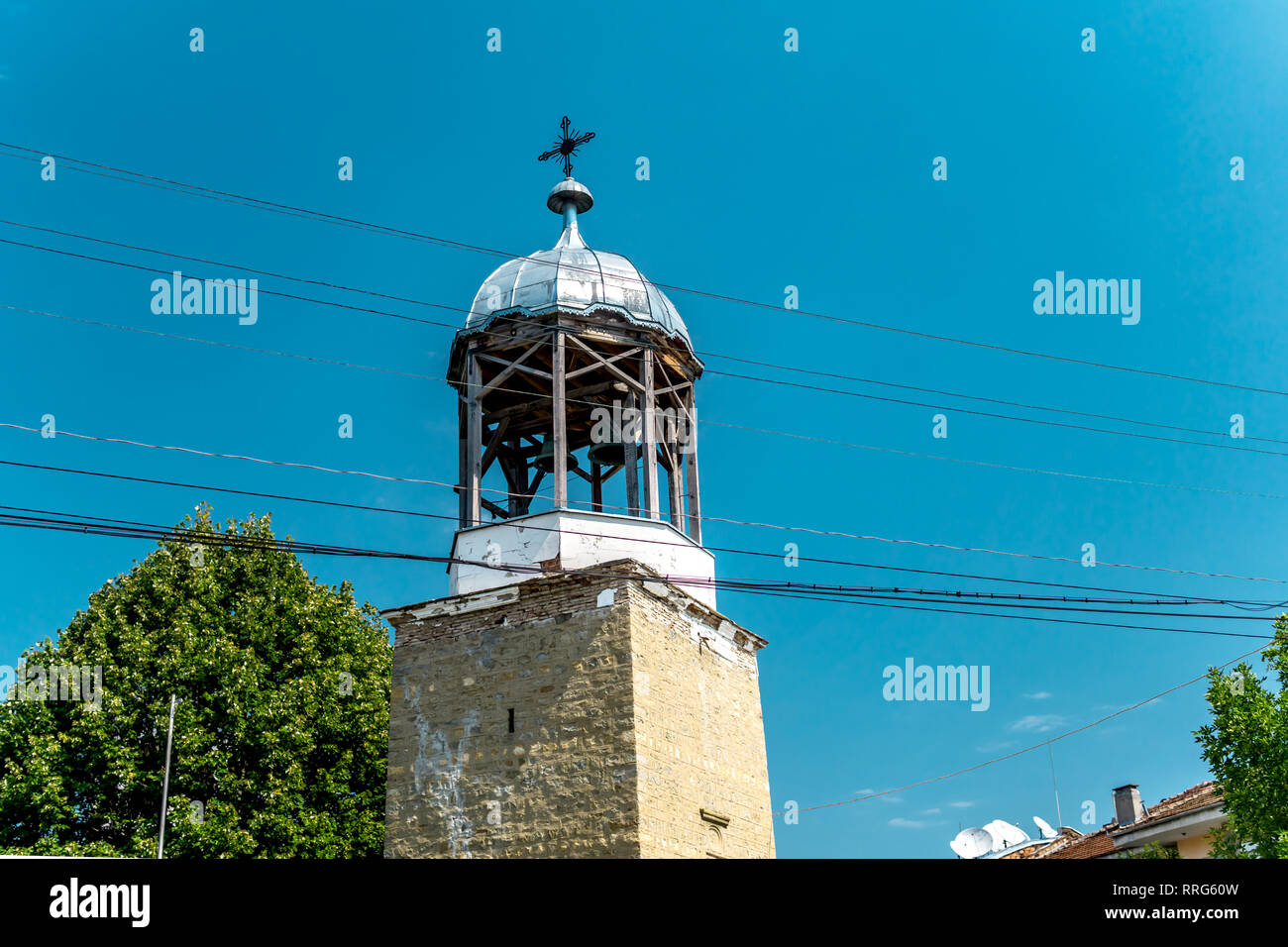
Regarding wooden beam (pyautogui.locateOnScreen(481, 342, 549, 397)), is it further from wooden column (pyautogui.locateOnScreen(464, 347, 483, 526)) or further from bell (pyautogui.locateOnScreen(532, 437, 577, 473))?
bell (pyautogui.locateOnScreen(532, 437, 577, 473))

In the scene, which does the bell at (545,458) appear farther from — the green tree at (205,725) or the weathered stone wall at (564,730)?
the green tree at (205,725)

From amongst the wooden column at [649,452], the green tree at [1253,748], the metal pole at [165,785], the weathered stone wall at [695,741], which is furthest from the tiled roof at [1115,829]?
the metal pole at [165,785]

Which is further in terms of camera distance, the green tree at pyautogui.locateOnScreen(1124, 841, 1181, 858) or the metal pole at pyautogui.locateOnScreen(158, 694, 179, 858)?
the green tree at pyautogui.locateOnScreen(1124, 841, 1181, 858)

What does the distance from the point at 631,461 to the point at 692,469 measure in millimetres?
919

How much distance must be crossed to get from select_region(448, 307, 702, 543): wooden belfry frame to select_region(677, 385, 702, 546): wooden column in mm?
15

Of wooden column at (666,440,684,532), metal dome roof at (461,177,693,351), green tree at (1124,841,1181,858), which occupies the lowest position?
green tree at (1124,841,1181,858)

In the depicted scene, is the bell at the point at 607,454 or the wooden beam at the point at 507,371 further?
the bell at the point at 607,454

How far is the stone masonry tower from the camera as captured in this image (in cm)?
1384

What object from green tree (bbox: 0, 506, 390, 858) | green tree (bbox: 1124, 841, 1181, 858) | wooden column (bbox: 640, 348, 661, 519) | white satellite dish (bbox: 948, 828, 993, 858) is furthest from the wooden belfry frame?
white satellite dish (bbox: 948, 828, 993, 858)

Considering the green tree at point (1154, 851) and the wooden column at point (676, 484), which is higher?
the wooden column at point (676, 484)

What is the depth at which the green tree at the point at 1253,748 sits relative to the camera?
602 inches

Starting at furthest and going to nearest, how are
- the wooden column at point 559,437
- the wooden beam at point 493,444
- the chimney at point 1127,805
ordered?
1. the chimney at point 1127,805
2. the wooden beam at point 493,444
3. the wooden column at point 559,437

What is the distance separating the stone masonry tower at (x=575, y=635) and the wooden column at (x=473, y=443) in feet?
0.10
